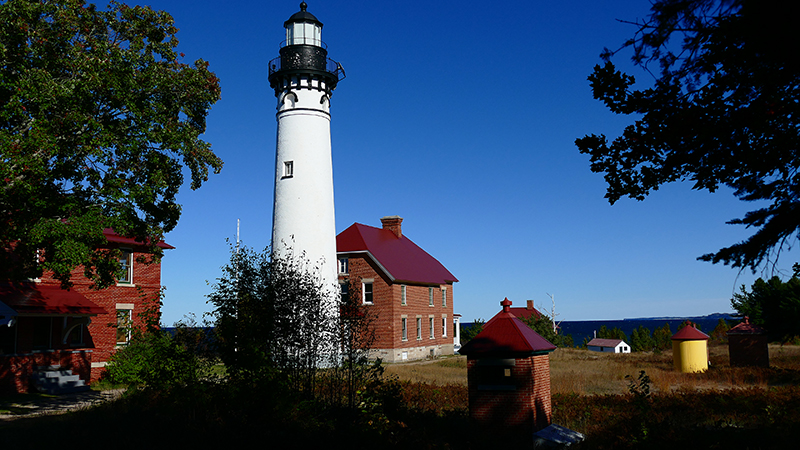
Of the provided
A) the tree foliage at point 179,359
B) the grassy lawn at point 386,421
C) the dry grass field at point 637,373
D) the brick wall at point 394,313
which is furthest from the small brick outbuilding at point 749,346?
the tree foliage at point 179,359

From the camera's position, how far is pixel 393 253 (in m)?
41.6

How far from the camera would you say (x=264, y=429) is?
1193 centimetres

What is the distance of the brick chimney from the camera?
4619 centimetres

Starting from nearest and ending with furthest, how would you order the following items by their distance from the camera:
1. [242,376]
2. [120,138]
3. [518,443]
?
1. [518,443]
2. [242,376]
3. [120,138]

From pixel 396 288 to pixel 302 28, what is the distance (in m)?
16.9

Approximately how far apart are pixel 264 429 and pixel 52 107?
9.61 meters

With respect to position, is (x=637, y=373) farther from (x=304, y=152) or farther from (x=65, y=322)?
(x=65, y=322)

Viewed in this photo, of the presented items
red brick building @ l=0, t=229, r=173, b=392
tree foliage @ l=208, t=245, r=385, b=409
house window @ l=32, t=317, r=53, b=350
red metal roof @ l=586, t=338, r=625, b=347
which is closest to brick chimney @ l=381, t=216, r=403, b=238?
red brick building @ l=0, t=229, r=173, b=392

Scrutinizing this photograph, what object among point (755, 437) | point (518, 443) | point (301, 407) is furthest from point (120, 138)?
point (755, 437)

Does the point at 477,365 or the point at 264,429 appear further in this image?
the point at 477,365

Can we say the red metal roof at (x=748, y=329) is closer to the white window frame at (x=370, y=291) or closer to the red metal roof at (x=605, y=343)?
the white window frame at (x=370, y=291)

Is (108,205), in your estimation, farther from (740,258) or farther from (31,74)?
(740,258)

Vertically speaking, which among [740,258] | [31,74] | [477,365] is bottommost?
[477,365]

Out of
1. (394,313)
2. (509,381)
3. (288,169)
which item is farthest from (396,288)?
(509,381)
